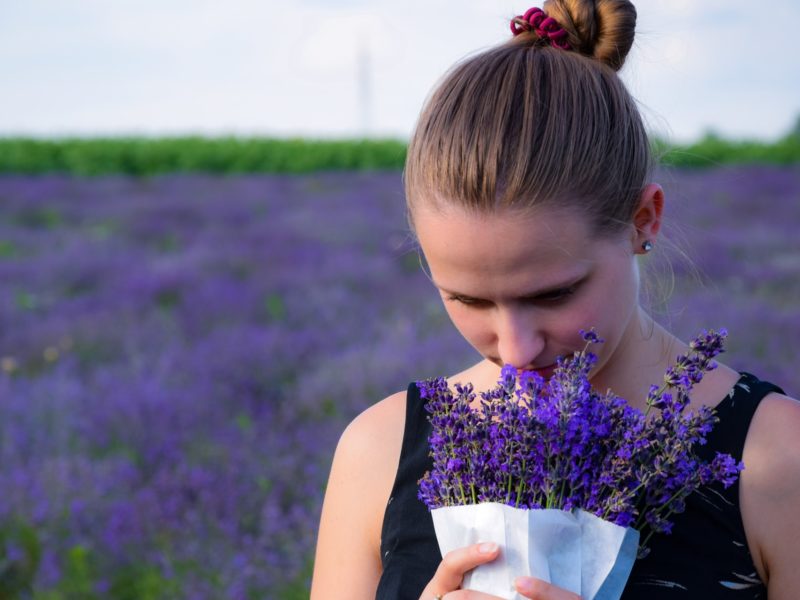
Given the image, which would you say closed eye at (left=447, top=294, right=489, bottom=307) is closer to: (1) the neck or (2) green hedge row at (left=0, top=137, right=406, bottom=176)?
(1) the neck

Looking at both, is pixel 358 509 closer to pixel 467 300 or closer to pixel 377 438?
pixel 377 438

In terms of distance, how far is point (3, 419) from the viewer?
533 cm

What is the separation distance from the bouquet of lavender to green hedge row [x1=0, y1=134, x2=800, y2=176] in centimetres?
2711

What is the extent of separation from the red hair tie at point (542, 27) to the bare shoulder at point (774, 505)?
2.67 feet

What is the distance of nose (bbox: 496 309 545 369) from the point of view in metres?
1.59

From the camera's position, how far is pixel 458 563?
134 cm

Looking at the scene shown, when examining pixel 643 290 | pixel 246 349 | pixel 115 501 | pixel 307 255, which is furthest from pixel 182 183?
pixel 643 290

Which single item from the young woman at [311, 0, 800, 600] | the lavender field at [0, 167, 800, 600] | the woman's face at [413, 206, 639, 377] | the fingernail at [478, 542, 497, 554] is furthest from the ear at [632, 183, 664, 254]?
the fingernail at [478, 542, 497, 554]

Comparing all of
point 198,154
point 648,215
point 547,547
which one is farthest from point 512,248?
point 198,154

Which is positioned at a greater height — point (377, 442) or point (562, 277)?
point (562, 277)

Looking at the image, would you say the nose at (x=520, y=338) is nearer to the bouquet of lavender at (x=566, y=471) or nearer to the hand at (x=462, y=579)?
the bouquet of lavender at (x=566, y=471)

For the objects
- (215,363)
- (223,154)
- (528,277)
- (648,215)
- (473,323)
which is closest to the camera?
(528,277)

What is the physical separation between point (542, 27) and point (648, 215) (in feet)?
1.37

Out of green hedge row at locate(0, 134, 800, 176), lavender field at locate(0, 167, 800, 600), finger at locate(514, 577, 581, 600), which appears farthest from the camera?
green hedge row at locate(0, 134, 800, 176)
